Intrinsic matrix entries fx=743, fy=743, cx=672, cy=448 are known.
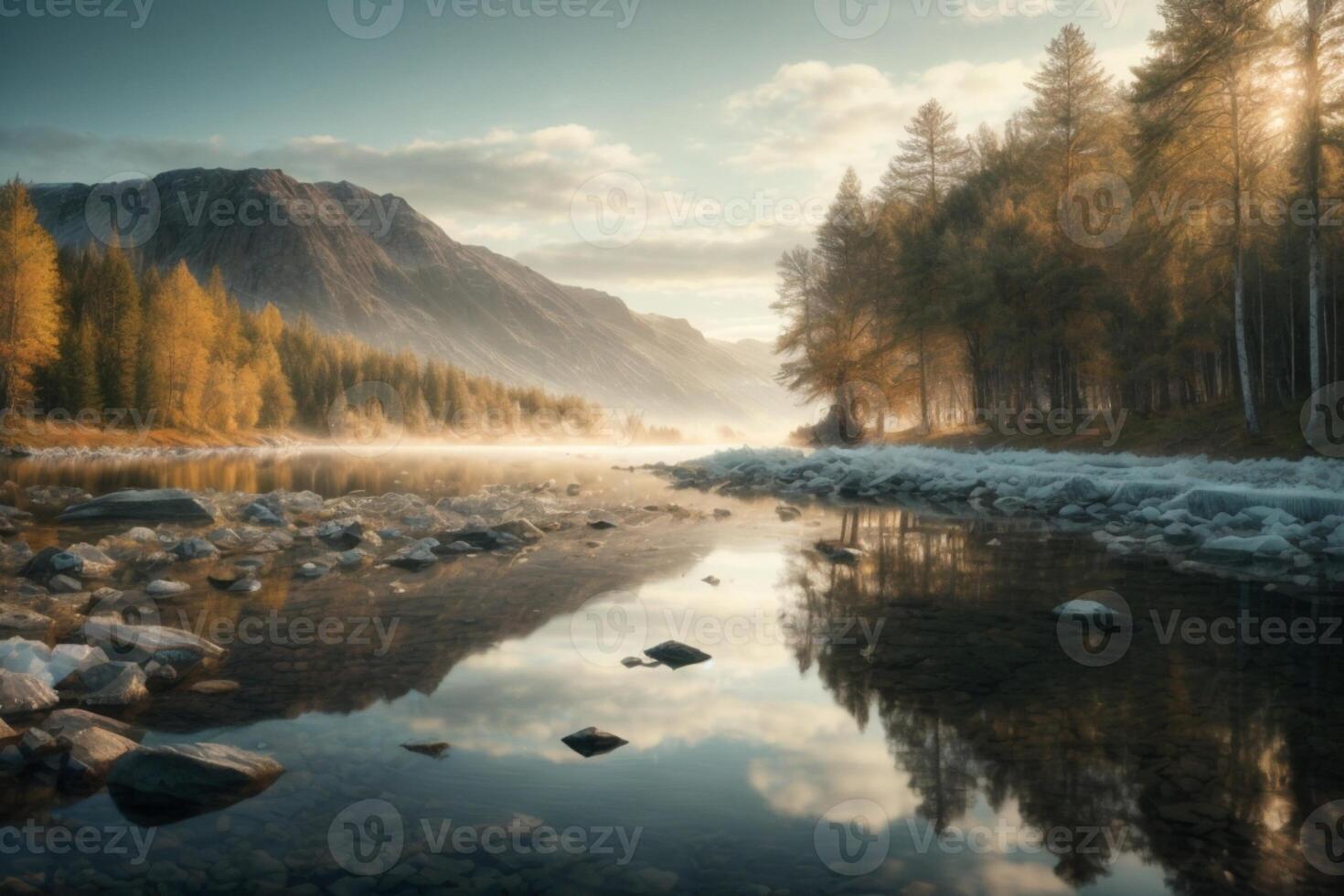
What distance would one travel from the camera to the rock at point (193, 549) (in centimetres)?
1155

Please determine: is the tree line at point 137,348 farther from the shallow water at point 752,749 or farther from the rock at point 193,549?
the shallow water at point 752,749

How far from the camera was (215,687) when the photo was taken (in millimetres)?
5805

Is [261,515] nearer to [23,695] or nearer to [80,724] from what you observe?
[23,695]

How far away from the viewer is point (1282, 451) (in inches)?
744

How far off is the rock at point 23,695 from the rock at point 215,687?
0.87m

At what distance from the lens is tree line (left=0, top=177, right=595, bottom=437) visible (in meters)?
Answer: 43.8

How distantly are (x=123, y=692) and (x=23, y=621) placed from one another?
9.15 feet

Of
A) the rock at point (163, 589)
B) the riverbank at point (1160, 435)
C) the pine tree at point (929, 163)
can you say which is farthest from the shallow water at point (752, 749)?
the pine tree at point (929, 163)

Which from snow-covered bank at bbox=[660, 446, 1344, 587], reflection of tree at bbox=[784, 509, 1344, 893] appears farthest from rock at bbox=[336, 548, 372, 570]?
snow-covered bank at bbox=[660, 446, 1344, 587]

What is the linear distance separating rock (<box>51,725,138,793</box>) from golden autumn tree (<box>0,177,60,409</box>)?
5217 cm

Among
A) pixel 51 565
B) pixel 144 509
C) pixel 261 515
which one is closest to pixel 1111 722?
pixel 51 565

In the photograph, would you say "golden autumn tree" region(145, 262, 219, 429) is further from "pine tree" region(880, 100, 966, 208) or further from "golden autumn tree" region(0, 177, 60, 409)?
"pine tree" region(880, 100, 966, 208)

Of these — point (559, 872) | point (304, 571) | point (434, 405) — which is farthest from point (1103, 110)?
point (434, 405)

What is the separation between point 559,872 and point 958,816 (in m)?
2.11
